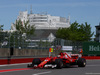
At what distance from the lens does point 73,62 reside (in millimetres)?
19281

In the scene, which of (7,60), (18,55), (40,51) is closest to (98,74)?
(7,60)

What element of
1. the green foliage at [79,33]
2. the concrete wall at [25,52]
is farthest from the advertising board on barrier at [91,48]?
the green foliage at [79,33]

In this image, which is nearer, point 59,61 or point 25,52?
point 59,61

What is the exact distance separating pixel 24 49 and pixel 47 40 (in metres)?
5.68

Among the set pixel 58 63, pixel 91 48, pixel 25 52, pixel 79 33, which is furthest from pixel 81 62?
pixel 79 33

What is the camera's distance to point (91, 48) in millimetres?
41000

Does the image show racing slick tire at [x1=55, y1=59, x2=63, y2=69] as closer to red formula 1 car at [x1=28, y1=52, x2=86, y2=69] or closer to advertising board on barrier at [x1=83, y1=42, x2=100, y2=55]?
red formula 1 car at [x1=28, y1=52, x2=86, y2=69]

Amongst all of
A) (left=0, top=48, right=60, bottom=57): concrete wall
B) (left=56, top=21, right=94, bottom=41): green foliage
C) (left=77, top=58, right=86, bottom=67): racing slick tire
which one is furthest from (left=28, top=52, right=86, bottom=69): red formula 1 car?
(left=56, top=21, right=94, bottom=41): green foliage

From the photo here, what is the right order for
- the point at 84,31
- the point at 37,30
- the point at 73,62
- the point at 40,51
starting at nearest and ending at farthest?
the point at 73,62 → the point at 40,51 → the point at 84,31 → the point at 37,30

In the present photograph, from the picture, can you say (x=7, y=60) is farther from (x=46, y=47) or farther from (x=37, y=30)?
(x=37, y=30)

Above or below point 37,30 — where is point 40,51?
below

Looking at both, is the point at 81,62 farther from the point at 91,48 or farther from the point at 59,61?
the point at 91,48

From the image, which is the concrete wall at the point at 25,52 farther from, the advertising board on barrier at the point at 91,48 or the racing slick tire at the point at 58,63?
the racing slick tire at the point at 58,63

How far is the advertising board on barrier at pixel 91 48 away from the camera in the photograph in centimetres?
4054
